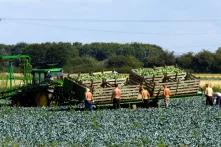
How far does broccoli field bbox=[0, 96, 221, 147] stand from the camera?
842 inches

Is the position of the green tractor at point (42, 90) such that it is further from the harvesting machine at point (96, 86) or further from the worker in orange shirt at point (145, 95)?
the worker in orange shirt at point (145, 95)

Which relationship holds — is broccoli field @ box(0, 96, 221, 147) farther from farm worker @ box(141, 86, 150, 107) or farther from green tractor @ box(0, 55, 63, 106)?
green tractor @ box(0, 55, 63, 106)

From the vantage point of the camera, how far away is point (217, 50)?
136m

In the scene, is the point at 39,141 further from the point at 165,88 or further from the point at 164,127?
the point at 165,88

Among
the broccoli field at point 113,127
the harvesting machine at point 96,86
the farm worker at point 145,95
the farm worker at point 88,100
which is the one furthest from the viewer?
the harvesting machine at point 96,86

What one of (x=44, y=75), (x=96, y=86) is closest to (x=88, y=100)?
(x=96, y=86)

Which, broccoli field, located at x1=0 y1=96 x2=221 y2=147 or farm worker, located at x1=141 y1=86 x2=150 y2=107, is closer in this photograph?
broccoli field, located at x1=0 y1=96 x2=221 y2=147

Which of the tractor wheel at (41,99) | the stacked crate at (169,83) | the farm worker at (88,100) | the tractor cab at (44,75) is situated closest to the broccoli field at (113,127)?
the farm worker at (88,100)

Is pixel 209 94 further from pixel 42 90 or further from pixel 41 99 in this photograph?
pixel 41 99

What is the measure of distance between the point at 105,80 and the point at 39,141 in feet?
50.8

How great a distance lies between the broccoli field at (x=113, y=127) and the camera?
2138cm

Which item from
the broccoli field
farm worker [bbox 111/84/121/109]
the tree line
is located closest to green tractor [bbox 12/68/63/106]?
the broccoli field

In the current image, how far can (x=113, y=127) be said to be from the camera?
1030 inches

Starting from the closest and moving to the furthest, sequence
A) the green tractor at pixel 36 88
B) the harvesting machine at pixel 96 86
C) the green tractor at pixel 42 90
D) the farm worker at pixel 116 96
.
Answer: the farm worker at pixel 116 96, the harvesting machine at pixel 96 86, the green tractor at pixel 42 90, the green tractor at pixel 36 88
